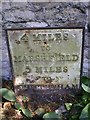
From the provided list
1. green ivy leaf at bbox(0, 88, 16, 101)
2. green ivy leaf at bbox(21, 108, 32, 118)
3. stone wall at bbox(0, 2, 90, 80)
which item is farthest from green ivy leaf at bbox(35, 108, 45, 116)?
stone wall at bbox(0, 2, 90, 80)

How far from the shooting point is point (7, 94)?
2342mm

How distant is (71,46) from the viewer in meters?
2.24

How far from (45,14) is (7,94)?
59 centimetres

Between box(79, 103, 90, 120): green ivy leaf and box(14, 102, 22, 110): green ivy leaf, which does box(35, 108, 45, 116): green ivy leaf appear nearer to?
box(14, 102, 22, 110): green ivy leaf

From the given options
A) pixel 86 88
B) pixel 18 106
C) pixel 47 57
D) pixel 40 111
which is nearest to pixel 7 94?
pixel 18 106

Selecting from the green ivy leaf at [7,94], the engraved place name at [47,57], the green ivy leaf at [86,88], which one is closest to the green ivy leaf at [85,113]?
the green ivy leaf at [86,88]

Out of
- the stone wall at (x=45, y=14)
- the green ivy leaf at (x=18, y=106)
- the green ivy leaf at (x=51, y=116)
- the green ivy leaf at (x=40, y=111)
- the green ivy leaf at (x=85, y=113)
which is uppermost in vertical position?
the stone wall at (x=45, y=14)

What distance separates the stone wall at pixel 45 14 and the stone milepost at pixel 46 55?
0.16 metres

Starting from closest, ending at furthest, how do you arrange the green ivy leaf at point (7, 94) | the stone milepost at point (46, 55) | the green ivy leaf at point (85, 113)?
1. the green ivy leaf at point (85, 113)
2. the stone milepost at point (46, 55)
3. the green ivy leaf at point (7, 94)

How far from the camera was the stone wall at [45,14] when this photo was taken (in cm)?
229

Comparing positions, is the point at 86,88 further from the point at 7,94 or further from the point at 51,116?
the point at 7,94

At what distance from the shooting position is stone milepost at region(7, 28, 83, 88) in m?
2.21

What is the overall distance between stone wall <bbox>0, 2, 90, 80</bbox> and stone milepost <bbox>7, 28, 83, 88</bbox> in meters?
0.16

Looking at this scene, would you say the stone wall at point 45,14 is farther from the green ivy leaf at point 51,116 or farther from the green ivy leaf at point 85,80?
the green ivy leaf at point 51,116
